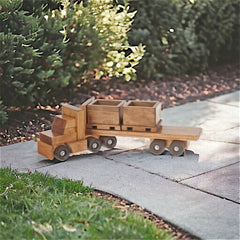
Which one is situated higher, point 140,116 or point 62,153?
point 140,116

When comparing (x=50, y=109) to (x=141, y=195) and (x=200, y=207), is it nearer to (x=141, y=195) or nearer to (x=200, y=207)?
(x=141, y=195)

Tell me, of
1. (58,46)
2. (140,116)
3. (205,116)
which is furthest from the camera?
(205,116)

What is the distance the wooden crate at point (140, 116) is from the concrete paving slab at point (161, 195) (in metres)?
0.44

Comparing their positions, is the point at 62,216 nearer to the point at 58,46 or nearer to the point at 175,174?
the point at 175,174

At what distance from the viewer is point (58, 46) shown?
231 inches

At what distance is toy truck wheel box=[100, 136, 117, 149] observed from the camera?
16.4 ft

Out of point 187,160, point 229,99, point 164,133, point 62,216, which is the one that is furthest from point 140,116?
point 229,99

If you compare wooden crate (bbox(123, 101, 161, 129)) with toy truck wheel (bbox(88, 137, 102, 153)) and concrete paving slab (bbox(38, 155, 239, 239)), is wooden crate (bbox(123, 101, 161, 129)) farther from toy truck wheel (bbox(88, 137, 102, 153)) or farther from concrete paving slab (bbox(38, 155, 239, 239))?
concrete paving slab (bbox(38, 155, 239, 239))

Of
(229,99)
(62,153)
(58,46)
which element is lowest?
(62,153)

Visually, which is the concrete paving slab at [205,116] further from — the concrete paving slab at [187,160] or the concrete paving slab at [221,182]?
the concrete paving slab at [221,182]

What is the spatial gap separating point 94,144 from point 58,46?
1534 millimetres

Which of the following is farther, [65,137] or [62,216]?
[65,137]

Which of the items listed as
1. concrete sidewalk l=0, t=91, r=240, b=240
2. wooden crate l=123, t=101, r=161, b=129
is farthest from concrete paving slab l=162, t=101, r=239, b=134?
wooden crate l=123, t=101, r=161, b=129

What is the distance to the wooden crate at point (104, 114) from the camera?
15.8 feet
